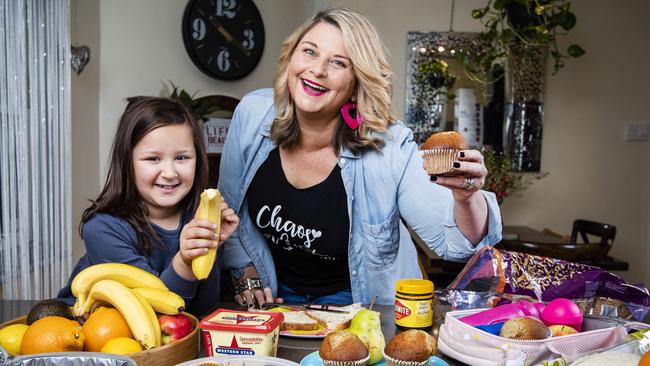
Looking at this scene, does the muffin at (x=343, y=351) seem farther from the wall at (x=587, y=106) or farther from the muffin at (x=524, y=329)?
the wall at (x=587, y=106)

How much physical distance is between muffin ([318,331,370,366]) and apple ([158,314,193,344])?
0.87 feet

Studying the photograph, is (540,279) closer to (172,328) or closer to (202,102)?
(172,328)

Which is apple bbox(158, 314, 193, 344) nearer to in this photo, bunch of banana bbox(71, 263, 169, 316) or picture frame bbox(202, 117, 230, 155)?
bunch of banana bbox(71, 263, 169, 316)

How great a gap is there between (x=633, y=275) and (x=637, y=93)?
146 cm

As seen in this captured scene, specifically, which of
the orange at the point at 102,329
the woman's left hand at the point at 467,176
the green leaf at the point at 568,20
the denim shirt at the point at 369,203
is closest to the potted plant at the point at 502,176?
the green leaf at the point at 568,20

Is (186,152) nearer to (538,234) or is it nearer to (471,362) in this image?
(471,362)

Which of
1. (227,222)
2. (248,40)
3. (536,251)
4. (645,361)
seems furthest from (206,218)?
(248,40)

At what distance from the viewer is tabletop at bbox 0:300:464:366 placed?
1258mm

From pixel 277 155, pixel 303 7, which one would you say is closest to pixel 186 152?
pixel 277 155

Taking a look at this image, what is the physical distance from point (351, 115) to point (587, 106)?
140 inches

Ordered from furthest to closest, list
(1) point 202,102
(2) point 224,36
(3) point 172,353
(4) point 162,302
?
(2) point 224,36
(1) point 202,102
(4) point 162,302
(3) point 172,353

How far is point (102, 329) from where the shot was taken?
1083 mm

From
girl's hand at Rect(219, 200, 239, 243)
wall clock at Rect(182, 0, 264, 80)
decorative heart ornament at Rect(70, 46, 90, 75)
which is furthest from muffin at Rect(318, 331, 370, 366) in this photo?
wall clock at Rect(182, 0, 264, 80)

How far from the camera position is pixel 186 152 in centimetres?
161
